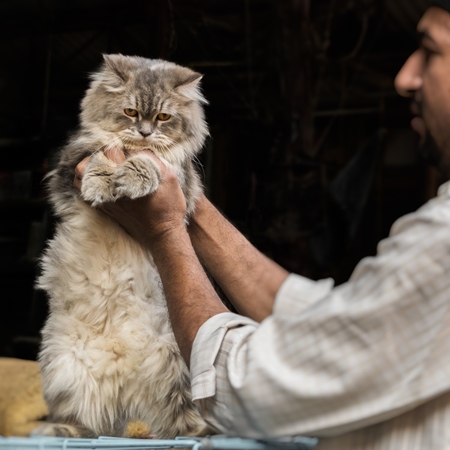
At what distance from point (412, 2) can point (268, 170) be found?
2.05ft

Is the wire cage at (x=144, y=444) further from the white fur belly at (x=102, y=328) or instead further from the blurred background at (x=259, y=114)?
the blurred background at (x=259, y=114)

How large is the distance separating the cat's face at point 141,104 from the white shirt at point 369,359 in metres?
0.57

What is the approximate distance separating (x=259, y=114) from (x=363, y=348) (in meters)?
0.99

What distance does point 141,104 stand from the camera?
4.55 ft

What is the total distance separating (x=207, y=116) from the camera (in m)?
1.55

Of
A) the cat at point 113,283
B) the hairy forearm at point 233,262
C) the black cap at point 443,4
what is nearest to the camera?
the black cap at point 443,4

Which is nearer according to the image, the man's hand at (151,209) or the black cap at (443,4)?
the black cap at (443,4)

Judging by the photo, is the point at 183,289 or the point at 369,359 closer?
the point at 369,359

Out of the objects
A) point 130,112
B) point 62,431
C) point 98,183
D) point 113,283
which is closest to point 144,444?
point 62,431

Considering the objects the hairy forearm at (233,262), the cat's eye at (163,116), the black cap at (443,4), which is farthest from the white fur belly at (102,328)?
the black cap at (443,4)

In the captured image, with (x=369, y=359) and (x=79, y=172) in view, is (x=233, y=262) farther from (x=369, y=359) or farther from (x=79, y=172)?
(x=369, y=359)

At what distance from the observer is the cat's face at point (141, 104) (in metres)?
→ 1.39

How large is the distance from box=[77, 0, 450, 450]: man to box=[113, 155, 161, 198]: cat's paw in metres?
0.29

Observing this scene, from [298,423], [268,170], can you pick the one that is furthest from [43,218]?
[298,423]
